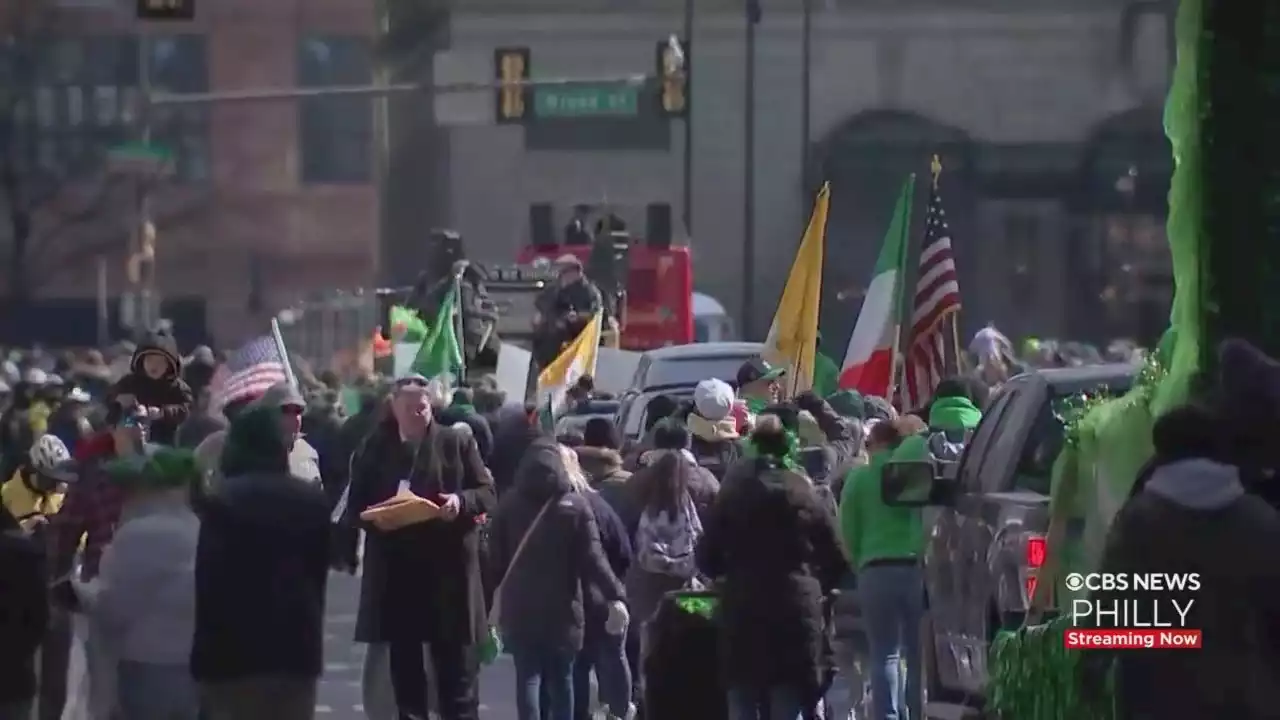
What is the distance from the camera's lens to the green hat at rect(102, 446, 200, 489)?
10.0 meters

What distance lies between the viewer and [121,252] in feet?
213

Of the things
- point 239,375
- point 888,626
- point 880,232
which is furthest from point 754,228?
point 888,626

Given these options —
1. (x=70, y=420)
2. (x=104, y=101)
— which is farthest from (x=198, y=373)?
(x=104, y=101)

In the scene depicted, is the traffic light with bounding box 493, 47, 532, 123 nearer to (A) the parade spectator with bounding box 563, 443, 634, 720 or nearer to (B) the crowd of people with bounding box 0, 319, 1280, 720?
(B) the crowd of people with bounding box 0, 319, 1280, 720

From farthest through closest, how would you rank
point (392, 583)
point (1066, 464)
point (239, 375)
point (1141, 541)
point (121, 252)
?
point (121, 252) < point (239, 375) < point (392, 583) < point (1066, 464) < point (1141, 541)

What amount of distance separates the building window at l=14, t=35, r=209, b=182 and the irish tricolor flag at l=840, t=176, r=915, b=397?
48980 millimetres

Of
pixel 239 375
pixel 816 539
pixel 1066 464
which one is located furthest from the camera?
pixel 239 375

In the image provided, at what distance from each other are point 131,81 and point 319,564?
61188 mm

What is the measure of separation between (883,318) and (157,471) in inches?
304

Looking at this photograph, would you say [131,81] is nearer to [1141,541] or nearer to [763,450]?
[763,450]

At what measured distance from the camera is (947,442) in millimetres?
13547

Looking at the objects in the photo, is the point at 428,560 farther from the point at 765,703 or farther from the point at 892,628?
the point at 765,703

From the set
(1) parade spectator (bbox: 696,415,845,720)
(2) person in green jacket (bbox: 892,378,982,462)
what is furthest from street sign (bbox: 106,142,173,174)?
(1) parade spectator (bbox: 696,415,845,720)

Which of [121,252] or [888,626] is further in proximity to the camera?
[121,252]
